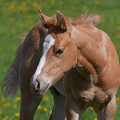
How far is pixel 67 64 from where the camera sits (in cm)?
322

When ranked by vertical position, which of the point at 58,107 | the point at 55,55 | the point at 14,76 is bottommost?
the point at 58,107

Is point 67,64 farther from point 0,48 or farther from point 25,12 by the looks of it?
point 25,12

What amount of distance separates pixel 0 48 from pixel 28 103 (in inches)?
288

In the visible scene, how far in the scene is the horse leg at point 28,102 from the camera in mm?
4348

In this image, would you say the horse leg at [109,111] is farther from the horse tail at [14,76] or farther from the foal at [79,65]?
the horse tail at [14,76]

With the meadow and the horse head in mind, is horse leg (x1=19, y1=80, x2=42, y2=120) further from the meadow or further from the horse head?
the meadow

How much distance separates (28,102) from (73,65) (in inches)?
51.2

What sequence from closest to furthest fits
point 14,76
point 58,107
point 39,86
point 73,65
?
point 39,86 < point 73,65 < point 14,76 < point 58,107

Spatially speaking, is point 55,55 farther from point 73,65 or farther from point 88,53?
point 88,53

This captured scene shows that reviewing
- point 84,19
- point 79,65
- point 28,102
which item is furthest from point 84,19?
point 28,102

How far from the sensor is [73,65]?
3354mm

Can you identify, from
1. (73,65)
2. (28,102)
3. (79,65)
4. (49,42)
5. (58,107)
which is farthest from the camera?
(58,107)

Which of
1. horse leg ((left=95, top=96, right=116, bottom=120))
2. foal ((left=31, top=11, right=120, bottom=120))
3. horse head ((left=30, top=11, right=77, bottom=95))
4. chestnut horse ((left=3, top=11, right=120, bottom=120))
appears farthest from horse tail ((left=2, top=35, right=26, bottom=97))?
horse head ((left=30, top=11, right=77, bottom=95))

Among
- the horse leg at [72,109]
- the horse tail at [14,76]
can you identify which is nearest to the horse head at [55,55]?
the horse leg at [72,109]
